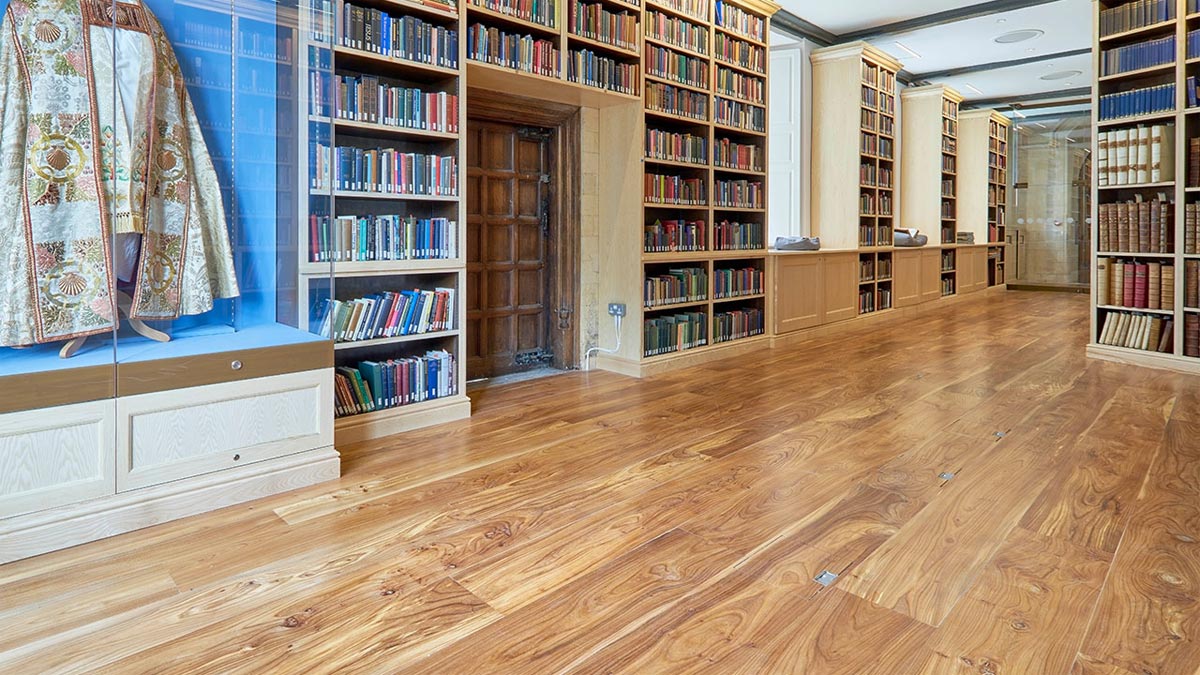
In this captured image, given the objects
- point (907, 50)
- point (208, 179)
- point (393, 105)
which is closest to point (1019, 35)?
point (907, 50)

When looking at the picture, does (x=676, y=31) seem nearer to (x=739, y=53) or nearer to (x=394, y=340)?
(x=739, y=53)

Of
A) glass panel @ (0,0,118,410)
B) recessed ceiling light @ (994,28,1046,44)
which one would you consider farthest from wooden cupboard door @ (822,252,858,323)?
glass panel @ (0,0,118,410)

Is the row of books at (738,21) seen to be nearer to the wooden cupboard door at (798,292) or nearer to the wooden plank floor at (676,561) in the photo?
the wooden cupboard door at (798,292)

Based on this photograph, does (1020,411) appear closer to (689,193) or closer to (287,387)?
(689,193)

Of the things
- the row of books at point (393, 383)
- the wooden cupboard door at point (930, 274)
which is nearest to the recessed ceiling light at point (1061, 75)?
the wooden cupboard door at point (930, 274)

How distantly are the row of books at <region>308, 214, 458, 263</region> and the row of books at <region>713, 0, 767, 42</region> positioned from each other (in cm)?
322

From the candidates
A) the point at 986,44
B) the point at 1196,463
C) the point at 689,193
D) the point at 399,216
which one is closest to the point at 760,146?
the point at 689,193

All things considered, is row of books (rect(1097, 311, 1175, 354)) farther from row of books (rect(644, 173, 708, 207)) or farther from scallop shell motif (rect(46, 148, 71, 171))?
scallop shell motif (rect(46, 148, 71, 171))

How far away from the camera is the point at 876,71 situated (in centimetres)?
801

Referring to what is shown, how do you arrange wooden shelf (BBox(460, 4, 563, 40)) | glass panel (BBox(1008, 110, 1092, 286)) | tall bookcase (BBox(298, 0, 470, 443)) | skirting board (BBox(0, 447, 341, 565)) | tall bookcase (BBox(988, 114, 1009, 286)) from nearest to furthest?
skirting board (BBox(0, 447, 341, 565))
tall bookcase (BBox(298, 0, 470, 443))
wooden shelf (BBox(460, 4, 563, 40))
tall bookcase (BBox(988, 114, 1009, 286))
glass panel (BBox(1008, 110, 1092, 286))

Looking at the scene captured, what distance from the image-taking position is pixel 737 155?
19.6 feet

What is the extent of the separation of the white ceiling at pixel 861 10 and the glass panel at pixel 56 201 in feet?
21.0

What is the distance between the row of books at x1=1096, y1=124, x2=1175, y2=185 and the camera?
5.16 m

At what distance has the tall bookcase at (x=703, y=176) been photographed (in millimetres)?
5250
